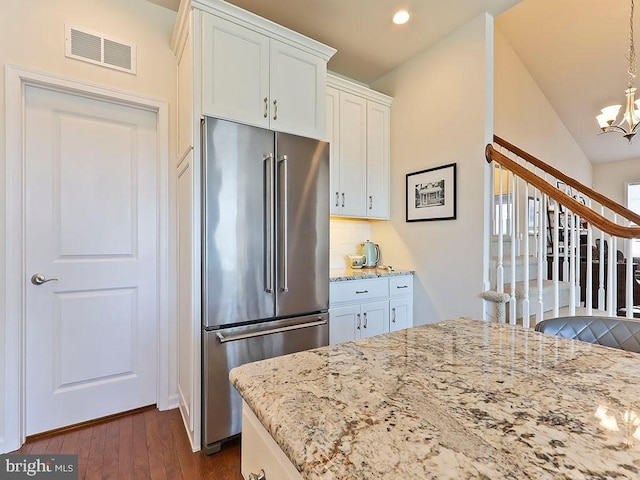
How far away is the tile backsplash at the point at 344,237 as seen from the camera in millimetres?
3158

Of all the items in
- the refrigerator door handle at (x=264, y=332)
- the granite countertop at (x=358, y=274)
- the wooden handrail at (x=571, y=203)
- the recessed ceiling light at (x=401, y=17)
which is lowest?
the refrigerator door handle at (x=264, y=332)

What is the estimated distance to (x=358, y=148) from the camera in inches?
116

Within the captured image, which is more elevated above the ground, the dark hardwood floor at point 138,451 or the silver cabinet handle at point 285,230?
the silver cabinet handle at point 285,230

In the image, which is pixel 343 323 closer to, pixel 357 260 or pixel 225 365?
pixel 357 260

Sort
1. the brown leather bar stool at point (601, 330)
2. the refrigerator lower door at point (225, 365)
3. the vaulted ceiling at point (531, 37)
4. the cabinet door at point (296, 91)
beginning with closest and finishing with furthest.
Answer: the brown leather bar stool at point (601, 330)
the refrigerator lower door at point (225, 365)
the cabinet door at point (296, 91)
the vaulted ceiling at point (531, 37)

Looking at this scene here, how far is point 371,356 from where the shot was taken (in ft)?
2.80

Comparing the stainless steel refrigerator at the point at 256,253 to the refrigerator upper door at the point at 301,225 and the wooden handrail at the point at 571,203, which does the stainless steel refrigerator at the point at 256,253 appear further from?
the wooden handrail at the point at 571,203

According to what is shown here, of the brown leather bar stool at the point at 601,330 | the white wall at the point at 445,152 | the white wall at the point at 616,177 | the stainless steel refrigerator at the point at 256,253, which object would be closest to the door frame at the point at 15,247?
the stainless steel refrigerator at the point at 256,253

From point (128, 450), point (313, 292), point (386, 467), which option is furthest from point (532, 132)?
point (128, 450)

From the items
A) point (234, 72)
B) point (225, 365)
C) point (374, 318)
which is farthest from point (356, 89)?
point (225, 365)

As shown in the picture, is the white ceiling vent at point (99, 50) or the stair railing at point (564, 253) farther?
the white ceiling vent at point (99, 50)

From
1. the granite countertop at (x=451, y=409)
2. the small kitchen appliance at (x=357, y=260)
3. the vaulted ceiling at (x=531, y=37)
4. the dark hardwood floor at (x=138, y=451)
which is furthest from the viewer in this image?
the small kitchen appliance at (x=357, y=260)

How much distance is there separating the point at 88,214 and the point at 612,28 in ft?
19.0

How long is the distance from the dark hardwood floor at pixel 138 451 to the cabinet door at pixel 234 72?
1.97m
